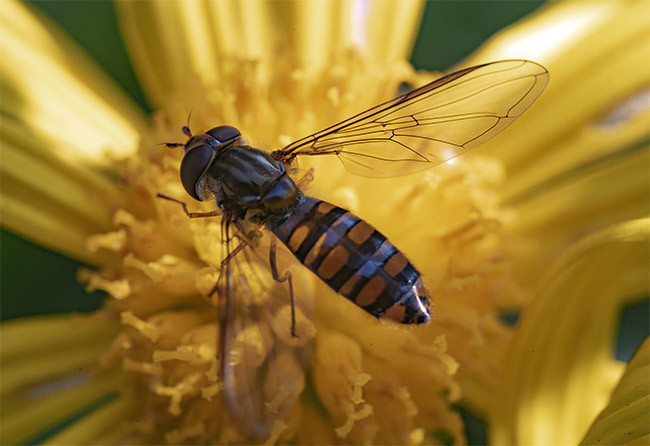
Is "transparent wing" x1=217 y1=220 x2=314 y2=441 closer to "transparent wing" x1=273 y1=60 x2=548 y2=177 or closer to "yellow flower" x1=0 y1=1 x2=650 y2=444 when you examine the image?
"yellow flower" x1=0 y1=1 x2=650 y2=444

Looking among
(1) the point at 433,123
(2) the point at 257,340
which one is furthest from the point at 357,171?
(2) the point at 257,340

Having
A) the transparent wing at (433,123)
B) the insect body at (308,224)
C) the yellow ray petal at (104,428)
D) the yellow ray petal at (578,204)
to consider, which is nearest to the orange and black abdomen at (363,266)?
the insect body at (308,224)

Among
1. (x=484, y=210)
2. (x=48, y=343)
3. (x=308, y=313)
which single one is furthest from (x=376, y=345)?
(x=48, y=343)

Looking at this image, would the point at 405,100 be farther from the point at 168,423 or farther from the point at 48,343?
the point at 48,343

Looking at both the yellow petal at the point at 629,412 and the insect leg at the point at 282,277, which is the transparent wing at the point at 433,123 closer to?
the insect leg at the point at 282,277

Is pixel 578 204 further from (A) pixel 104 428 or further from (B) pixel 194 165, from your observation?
(A) pixel 104 428
